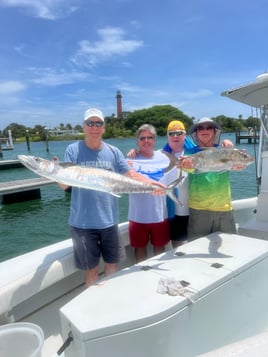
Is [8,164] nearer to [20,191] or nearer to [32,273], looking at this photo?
[20,191]

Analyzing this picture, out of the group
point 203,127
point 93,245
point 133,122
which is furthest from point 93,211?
point 133,122

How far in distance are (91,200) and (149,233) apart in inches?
36.7

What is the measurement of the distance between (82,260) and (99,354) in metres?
1.06

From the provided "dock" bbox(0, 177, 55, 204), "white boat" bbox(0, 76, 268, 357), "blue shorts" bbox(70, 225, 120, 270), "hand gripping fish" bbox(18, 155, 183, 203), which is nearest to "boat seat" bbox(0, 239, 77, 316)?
"white boat" bbox(0, 76, 268, 357)

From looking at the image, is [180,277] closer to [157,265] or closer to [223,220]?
[157,265]

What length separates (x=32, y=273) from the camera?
267 cm

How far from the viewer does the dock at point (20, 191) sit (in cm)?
1516

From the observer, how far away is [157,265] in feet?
8.25

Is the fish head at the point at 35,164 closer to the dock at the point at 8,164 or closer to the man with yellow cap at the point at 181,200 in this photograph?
the man with yellow cap at the point at 181,200

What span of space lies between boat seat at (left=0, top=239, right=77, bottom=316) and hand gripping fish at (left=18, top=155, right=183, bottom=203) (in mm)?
911

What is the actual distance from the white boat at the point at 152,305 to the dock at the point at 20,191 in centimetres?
1295

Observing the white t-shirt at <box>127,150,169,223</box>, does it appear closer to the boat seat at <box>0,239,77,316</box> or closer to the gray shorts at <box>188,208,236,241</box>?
the gray shorts at <box>188,208,236,241</box>

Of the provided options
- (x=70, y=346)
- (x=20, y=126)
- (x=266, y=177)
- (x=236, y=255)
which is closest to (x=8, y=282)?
(x=70, y=346)

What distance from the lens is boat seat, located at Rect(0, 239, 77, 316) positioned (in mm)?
→ 2477
